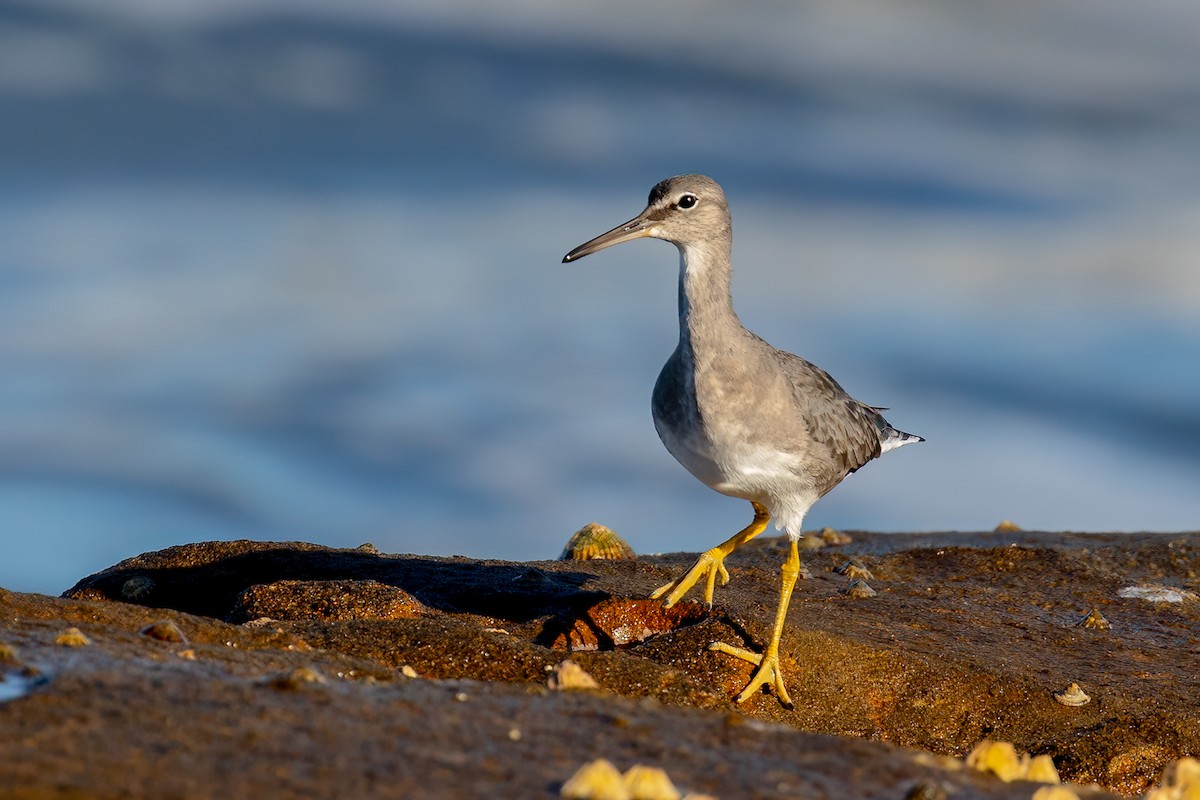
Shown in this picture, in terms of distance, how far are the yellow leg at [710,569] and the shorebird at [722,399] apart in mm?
13

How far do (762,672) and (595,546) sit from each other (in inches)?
146

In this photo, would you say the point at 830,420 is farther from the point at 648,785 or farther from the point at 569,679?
the point at 648,785

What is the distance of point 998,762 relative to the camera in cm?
424

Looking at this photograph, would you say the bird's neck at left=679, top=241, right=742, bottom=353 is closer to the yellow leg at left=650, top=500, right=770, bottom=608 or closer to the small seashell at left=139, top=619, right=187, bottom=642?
the yellow leg at left=650, top=500, right=770, bottom=608

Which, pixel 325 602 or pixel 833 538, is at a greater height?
pixel 833 538


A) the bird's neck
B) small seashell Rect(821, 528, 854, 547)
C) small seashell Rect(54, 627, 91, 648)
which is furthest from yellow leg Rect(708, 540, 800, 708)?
small seashell Rect(821, 528, 854, 547)

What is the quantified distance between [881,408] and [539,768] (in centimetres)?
676

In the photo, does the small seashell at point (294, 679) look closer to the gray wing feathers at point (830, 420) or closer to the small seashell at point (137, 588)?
the gray wing feathers at point (830, 420)

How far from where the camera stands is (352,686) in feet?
14.6

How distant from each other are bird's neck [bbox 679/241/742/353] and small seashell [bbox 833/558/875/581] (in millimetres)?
2827

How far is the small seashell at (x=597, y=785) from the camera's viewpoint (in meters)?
3.33

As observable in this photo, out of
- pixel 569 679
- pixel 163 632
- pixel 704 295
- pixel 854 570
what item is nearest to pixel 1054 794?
pixel 569 679

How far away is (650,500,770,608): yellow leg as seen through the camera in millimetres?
7871

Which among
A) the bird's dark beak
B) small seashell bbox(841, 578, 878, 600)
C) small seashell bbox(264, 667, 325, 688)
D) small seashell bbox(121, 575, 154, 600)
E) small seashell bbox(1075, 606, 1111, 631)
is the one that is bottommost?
small seashell bbox(264, 667, 325, 688)
